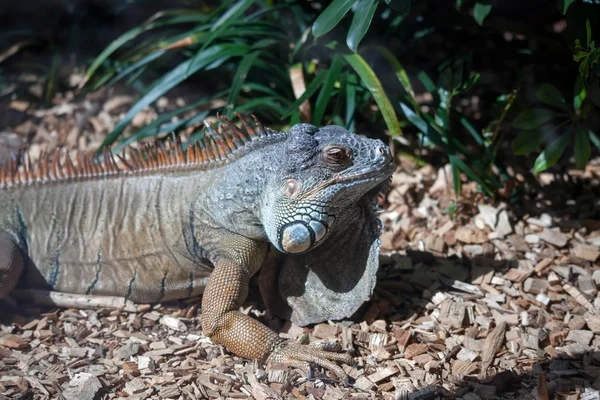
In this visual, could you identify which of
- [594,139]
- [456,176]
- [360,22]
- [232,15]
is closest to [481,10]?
[360,22]

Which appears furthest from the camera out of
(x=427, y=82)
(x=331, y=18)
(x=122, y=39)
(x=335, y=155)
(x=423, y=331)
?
(x=122, y=39)

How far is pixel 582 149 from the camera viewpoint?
387 cm

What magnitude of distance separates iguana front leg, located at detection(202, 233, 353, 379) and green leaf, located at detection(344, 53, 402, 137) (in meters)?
1.28

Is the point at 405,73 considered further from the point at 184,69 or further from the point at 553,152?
the point at 184,69

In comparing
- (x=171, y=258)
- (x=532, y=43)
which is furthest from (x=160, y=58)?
(x=532, y=43)

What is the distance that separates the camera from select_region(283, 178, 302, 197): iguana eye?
10.00 ft

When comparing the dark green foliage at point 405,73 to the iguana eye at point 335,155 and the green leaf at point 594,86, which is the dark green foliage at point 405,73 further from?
the iguana eye at point 335,155

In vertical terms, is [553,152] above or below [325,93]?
below

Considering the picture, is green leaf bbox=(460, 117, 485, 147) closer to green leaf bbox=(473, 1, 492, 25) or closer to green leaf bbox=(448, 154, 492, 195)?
green leaf bbox=(448, 154, 492, 195)

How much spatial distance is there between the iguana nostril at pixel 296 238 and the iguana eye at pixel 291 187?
0.15 metres

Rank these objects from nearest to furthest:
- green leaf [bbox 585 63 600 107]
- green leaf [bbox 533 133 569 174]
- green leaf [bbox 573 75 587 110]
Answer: green leaf [bbox 585 63 600 107] < green leaf [bbox 573 75 587 110] < green leaf [bbox 533 133 569 174]

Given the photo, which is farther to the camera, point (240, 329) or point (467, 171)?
point (467, 171)

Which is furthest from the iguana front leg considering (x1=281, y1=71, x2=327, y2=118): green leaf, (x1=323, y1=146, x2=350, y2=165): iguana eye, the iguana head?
(x1=281, y1=71, x2=327, y2=118): green leaf

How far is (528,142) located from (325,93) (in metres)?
1.32
